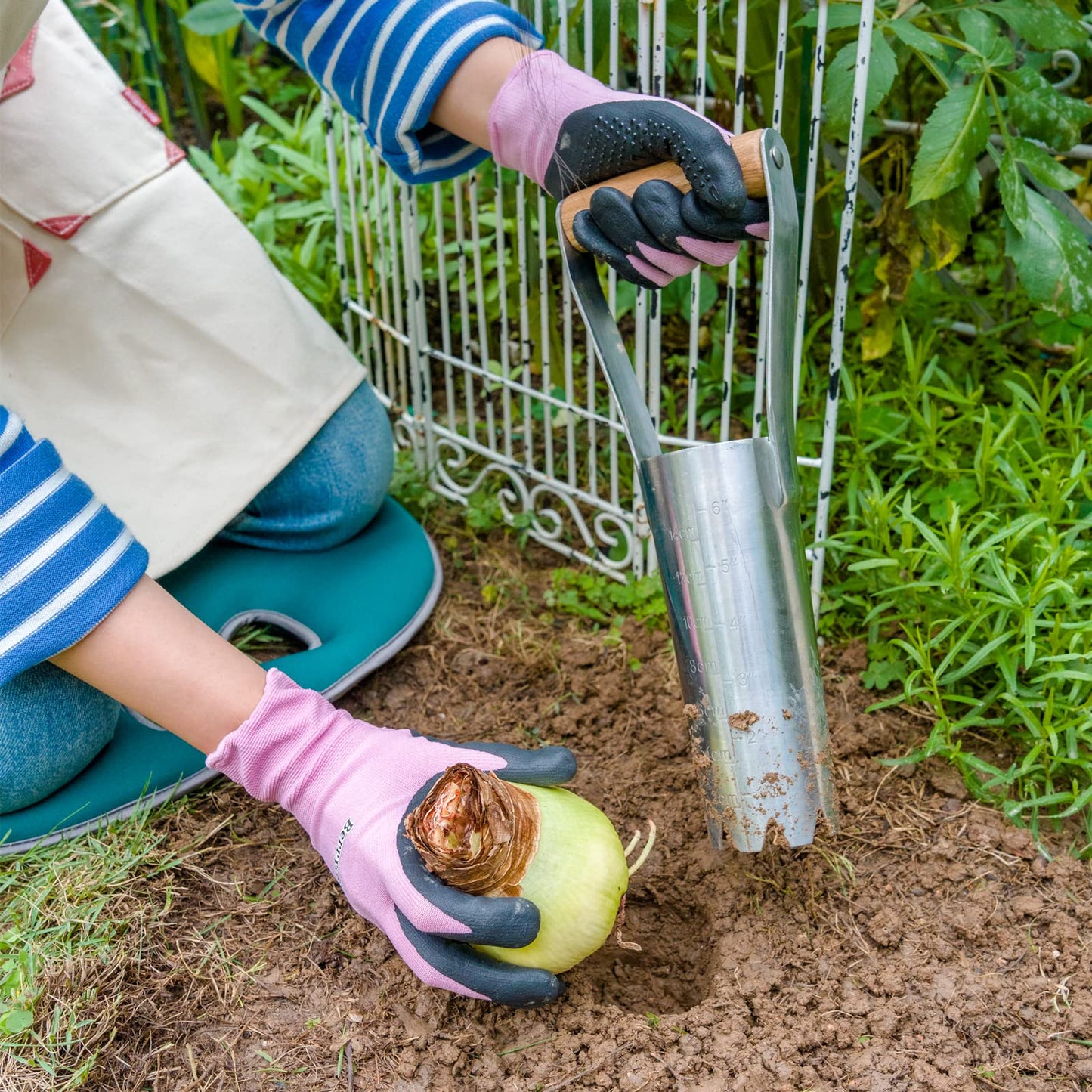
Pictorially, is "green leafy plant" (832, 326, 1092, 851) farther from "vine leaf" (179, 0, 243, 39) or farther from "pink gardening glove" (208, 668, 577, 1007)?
"vine leaf" (179, 0, 243, 39)

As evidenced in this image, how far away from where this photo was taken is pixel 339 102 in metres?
1.66

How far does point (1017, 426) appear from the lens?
1950mm

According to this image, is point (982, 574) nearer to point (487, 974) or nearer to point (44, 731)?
point (487, 974)

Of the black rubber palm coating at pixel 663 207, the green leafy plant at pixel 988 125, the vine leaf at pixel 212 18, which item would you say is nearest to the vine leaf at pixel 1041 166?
the green leafy plant at pixel 988 125

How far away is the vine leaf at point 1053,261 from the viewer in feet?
5.30

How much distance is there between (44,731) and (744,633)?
0.98 metres

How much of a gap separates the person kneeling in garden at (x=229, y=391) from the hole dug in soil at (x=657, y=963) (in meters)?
0.17

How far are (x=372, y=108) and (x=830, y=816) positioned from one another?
114 centimetres

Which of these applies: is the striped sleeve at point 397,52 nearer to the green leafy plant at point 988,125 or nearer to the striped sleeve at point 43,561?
the green leafy plant at point 988,125

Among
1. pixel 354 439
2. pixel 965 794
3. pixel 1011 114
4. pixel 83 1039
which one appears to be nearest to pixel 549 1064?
pixel 83 1039

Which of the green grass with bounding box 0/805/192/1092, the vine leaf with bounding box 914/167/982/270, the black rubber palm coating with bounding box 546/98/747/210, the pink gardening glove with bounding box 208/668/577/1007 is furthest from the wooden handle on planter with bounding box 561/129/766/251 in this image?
the green grass with bounding box 0/805/192/1092

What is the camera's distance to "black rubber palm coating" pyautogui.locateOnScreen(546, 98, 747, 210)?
1.15 m

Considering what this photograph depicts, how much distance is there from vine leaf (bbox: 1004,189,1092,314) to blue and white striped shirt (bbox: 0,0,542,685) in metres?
0.77

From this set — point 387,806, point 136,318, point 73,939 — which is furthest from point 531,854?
point 136,318
